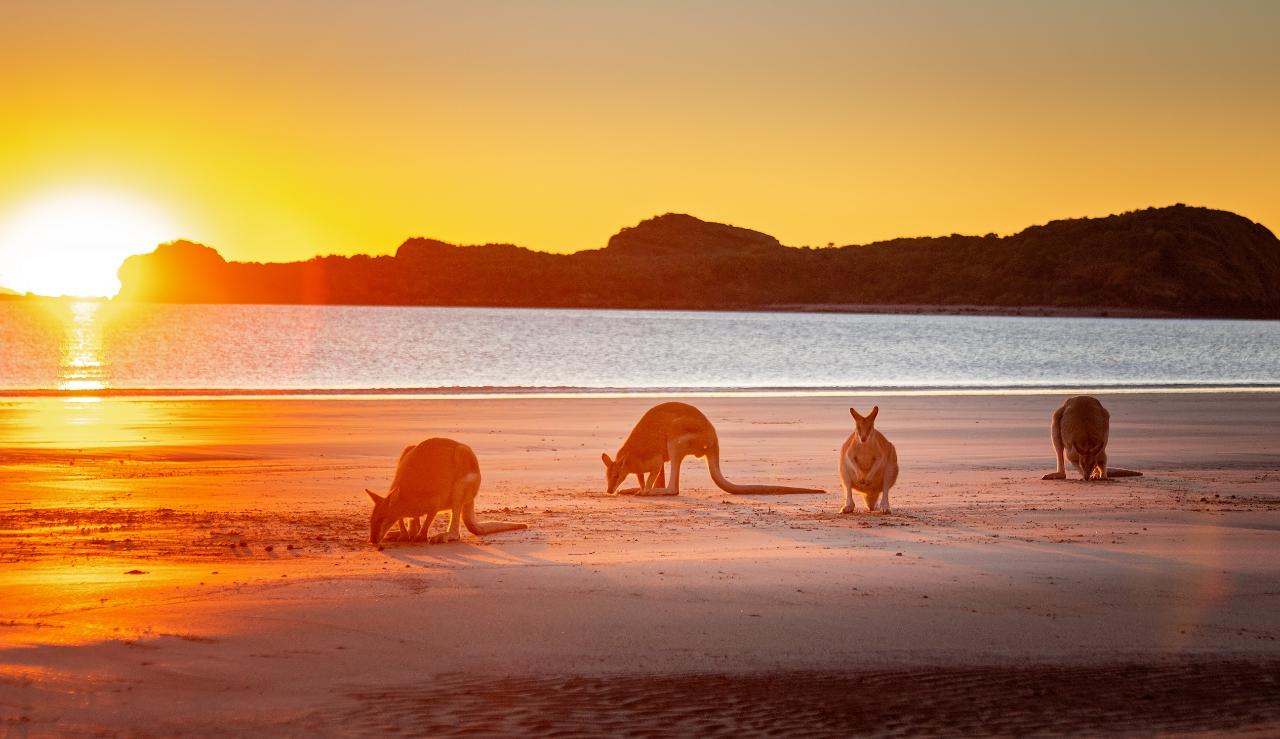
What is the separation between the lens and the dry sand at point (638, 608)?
545 cm

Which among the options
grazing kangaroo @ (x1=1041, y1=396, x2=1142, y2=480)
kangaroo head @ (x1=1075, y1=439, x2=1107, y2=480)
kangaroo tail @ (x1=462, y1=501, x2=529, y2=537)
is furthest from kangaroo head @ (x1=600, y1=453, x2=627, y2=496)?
kangaroo head @ (x1=1075, y1=439, x2=1107, y2=480)

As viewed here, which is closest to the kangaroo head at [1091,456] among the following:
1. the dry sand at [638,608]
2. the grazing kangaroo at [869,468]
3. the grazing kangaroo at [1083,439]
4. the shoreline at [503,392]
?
the grazing kangaroo at [1083,439]

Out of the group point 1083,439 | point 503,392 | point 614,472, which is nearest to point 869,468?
point 614,472

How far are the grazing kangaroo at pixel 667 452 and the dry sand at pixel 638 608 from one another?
26 centimetres

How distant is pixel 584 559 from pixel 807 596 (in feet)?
5.63

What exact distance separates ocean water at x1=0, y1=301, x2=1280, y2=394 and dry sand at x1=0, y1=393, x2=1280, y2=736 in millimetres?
21786

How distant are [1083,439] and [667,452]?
4.54m

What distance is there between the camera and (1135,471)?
1431cm

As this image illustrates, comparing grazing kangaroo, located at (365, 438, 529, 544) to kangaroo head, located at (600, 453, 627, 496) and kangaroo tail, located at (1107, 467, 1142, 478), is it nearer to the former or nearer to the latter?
kangaroo head, located at (600, 453, 627, 496)

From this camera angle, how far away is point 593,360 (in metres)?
62.8

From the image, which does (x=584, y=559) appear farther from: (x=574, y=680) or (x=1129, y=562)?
(x=1129, y=562)

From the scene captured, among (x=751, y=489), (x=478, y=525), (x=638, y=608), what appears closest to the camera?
(x=638, y=608)

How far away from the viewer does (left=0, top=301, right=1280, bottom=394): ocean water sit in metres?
40.6

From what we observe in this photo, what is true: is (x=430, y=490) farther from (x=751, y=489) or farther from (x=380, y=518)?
(x=751, y=489)
